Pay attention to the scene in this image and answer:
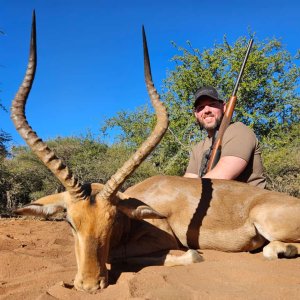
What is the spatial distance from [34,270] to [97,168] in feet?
53.2

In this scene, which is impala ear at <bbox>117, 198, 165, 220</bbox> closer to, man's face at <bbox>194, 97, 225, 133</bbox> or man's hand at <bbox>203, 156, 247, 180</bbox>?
man's hand at <bbox>203, 156, 247, 180</bbox>

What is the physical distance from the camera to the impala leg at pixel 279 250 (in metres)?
4.43

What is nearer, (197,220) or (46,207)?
(46,207)

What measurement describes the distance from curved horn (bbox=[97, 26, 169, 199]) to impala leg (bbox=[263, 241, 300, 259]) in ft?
5.62

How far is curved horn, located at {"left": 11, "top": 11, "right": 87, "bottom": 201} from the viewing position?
3.83 meters

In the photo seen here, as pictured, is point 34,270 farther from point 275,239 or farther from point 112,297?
point 275,239

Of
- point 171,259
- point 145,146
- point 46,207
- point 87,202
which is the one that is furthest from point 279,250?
point 46,207

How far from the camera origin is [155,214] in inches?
159

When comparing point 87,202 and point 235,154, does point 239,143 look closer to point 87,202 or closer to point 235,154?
point 235,154

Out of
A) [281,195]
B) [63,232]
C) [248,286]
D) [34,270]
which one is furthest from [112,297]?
[63,232]

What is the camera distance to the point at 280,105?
17.1 meters

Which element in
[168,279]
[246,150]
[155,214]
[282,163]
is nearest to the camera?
[168,279]

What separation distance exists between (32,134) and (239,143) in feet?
9.63

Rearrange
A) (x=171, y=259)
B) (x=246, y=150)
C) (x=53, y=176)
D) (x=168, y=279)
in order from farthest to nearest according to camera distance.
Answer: (x=53, y=176) → (x=246, y=150) → (x=171, y=259) → (x=168, y=279)
